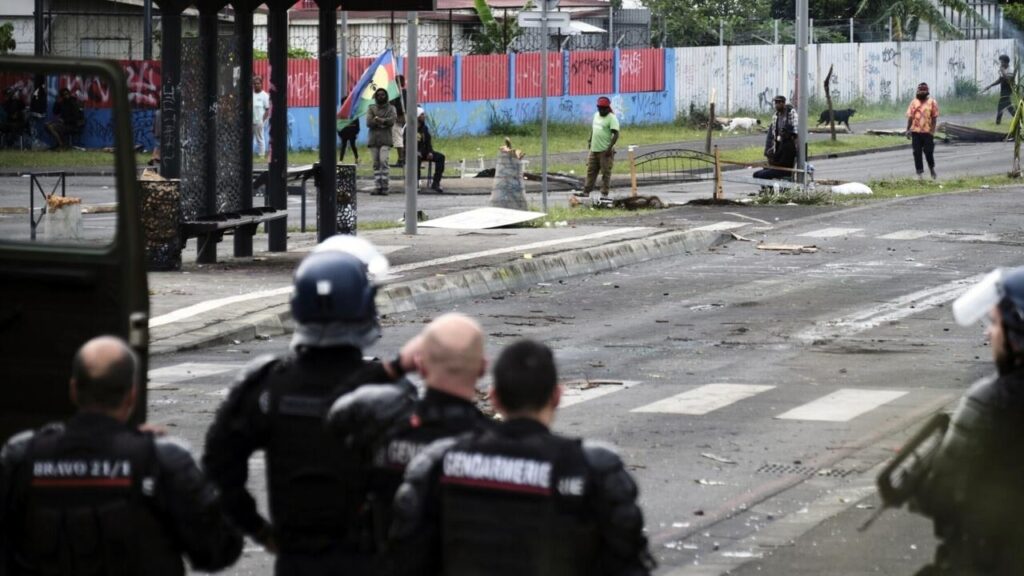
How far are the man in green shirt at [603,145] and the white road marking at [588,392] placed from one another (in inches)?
608

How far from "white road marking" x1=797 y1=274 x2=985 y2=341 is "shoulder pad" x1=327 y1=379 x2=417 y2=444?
34.1 ft

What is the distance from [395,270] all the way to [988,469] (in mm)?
13739

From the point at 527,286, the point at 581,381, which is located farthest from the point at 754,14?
the point at 581,381

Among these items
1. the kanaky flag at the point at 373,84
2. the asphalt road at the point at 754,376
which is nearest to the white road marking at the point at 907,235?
the asphalt road at the point at 754,376

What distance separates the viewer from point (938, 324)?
15.7m

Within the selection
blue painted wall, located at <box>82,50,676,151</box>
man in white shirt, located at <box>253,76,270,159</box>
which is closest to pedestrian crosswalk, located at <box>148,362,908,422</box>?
man in white shirt, located at <box>253,76,270,159</box>

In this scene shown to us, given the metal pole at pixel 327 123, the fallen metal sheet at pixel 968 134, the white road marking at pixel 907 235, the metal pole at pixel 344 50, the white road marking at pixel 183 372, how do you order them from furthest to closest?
the fallen metal sheet at pixel 968 134
the metal pole at pixel 344 50
the white road marking at pixel 907 235
the metal pole at pixel 327 123
the white road marking at pixel 183 372

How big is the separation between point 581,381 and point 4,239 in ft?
20.9

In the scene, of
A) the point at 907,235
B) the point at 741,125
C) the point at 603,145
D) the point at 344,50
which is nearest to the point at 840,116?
the point at 741,125

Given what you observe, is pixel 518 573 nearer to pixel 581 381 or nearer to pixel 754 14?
pixel 581 381

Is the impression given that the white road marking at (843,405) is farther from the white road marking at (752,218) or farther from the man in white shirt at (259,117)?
the man in white shirt at (259,117)

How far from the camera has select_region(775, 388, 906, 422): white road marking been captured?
448 inches

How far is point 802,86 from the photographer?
2847 cm

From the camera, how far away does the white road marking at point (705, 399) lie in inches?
456
